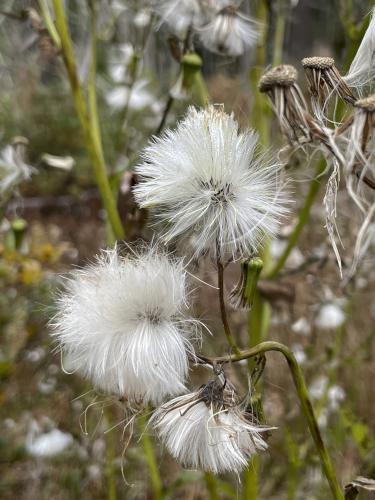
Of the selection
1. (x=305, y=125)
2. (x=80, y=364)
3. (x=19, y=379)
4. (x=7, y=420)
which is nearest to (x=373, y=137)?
(x=305, y=125)

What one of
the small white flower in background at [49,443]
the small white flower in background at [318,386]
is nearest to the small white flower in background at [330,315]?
the small white flower in background at [318,386]

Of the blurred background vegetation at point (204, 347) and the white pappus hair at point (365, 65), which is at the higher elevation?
the white pappus hair at point (365, 65)

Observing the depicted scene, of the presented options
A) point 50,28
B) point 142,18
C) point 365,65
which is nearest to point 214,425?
point 365,65

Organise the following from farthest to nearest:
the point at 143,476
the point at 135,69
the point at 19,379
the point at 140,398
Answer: the point at 19,379 < the point at 143,476 < the point at 135,69 < the point at 140,398

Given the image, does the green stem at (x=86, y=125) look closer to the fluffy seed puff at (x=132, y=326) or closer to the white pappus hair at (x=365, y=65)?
the fluffy seed puff at (x=132, y=326)

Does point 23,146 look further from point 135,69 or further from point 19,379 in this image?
point 19,379

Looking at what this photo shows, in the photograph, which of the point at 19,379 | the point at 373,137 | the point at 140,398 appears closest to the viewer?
the point at 373,137

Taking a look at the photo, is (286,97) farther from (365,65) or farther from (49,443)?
(49,443)
